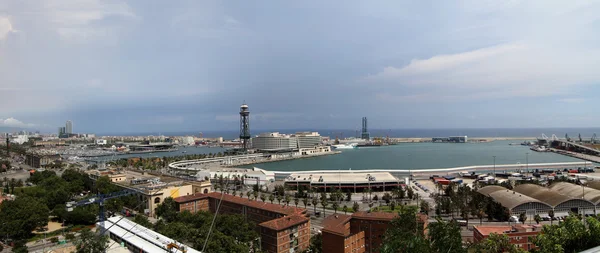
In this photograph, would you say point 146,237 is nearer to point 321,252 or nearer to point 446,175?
point 321,252

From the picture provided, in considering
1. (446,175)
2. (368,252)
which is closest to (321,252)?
(368,252)

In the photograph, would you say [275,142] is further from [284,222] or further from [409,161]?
[284,222]

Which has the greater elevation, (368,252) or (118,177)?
(118,177)

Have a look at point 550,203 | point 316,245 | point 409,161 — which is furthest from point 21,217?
point 409,161

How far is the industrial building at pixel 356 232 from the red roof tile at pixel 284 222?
2.60 feet

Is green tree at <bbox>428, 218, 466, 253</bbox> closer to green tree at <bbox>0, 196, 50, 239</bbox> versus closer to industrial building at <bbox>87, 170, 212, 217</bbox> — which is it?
industrial building at <bbox>87, 170, 212, 217</bbox>

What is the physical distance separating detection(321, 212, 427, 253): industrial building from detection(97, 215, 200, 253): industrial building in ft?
11.4

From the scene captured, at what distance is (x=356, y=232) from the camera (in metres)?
9.68

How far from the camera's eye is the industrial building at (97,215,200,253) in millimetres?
7855

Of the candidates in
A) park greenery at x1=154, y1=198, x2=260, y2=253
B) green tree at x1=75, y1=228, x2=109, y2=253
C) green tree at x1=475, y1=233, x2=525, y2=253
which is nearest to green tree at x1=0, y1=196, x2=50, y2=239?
park greenery at x1=154, y1=198, x2=260, y2=253

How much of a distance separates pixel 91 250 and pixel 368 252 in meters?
7.27

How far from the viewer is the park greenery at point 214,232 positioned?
25.8 ft

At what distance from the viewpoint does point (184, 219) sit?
10.9m

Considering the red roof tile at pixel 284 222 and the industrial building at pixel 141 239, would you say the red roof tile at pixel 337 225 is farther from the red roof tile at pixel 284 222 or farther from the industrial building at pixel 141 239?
the industrial building at pixel 141 239
